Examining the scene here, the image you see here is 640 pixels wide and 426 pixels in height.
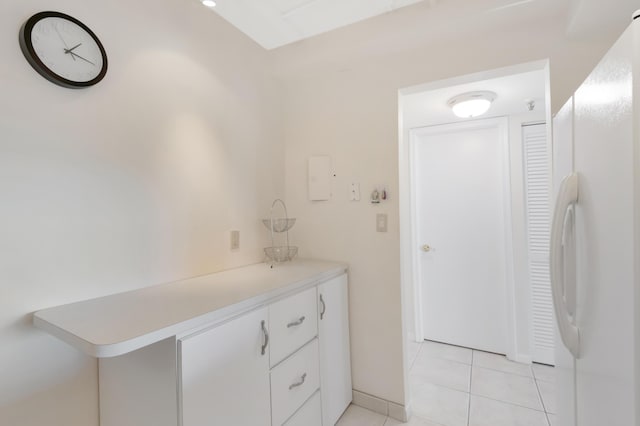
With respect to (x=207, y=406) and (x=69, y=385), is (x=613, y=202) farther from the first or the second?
(x=69, y=385)

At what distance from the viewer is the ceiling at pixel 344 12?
1.29 meters

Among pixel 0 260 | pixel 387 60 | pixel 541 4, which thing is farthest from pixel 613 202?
pixel 0 260

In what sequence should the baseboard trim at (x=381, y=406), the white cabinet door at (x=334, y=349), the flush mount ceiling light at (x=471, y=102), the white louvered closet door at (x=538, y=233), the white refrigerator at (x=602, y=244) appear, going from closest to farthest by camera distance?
1. the white refrigerator at (x=602, y=244)
2. the white cabinet door at (x=334, y=349)
3. the baseboard trim at (x=381, y=406)
4. the flush mount ceiling light at (x=471, y=102)
5. the white louvered closet door at (x=538, y=233)

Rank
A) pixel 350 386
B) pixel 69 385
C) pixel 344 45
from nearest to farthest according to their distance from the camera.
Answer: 1. pixel 69 385
2. pixel 344 45
3. pixel 350 386

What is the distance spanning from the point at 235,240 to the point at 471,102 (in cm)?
200

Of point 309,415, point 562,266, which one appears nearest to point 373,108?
point 562,266

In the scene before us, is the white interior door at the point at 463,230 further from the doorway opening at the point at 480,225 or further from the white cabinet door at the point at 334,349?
the white cabinet door at the point at 334,349

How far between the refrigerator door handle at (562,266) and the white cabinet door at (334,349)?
1.08m

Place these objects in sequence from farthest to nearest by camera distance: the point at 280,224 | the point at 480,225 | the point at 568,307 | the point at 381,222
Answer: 1. the point at 480,225
2. the point at 280,224
3. the point at 381,222
4. the point at 568,307

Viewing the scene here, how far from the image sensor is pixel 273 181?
2195mm

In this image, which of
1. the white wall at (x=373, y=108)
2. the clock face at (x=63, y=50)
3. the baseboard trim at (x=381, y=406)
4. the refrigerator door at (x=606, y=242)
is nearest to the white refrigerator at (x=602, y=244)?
the refrigerator door at (x=606, y=242)

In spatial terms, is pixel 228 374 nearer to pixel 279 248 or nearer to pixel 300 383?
pixel 300 383

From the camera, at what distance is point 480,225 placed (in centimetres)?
280

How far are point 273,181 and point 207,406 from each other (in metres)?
1.49
